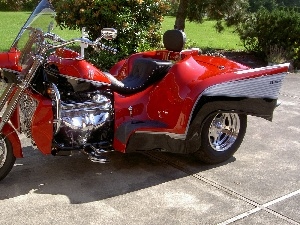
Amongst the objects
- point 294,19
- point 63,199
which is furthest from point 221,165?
point 294,19

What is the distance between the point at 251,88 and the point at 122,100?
131 centimetres

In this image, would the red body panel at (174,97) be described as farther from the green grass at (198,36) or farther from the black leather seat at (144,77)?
the green grass at (198,36)

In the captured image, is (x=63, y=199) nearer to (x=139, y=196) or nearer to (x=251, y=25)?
(x=139, y=196)

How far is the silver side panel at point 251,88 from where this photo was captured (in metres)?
4.59

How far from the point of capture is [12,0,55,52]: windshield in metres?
4.29

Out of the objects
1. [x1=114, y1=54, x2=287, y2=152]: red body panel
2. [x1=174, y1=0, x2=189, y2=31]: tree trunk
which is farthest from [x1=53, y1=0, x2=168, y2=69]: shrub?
[x1=114, y1=54, x2=287, y2=152]: red body panel

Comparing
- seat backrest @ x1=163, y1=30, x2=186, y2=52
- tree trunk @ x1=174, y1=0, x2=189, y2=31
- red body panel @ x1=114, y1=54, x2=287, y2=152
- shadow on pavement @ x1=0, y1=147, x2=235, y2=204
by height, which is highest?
tree trunk @ x1=174, y1=0, x2=189, y2=31

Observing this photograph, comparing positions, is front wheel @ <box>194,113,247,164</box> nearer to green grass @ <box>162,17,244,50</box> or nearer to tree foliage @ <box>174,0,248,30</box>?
tree foliage @ <box>174,0,248,30</box>

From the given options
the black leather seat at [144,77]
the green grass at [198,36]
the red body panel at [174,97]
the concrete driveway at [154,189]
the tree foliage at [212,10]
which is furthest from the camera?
the green grass at [198,36]

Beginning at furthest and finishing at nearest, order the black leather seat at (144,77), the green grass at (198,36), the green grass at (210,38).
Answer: the green grass at (210,38)
the green grass at (198,36)
the black leather seat at (144,77)

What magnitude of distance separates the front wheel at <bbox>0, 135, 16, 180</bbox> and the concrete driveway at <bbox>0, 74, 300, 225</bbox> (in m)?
0.14

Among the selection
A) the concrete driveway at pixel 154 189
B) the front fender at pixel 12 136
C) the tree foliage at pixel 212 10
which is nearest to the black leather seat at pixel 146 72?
the concrete driveway at pixel 154 189

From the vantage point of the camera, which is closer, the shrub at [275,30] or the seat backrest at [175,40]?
the seat backrest at [175,40]

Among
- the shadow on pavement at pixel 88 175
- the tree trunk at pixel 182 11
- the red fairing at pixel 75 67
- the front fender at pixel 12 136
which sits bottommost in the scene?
the shadow on pavement at pixel 88 175
